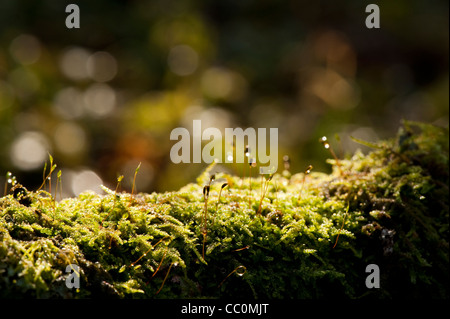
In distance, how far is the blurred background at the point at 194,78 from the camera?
5.96 m

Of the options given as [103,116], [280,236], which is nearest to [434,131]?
[280,236]

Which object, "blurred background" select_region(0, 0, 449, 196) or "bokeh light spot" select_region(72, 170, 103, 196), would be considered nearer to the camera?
"bokeh light spot" select_region(72, 170, 103, 196)

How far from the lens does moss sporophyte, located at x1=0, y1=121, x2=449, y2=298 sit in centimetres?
143

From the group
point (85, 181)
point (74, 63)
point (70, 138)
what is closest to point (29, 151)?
point (70, 138)

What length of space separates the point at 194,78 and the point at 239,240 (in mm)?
6263

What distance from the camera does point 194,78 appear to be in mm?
7629

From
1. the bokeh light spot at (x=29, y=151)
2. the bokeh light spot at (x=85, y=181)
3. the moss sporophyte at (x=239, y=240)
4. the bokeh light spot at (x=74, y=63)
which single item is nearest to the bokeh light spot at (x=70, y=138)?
the bokeh light spot at (x=29, y=151)

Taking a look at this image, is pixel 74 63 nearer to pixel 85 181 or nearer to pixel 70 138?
pixel 70 138

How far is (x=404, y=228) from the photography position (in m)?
1.94

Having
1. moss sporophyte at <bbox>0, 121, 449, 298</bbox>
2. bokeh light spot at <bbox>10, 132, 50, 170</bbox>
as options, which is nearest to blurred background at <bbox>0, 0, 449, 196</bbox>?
bokeh light spot at <bbox>10, 132, 50, 170</bbox>

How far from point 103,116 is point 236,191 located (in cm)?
501

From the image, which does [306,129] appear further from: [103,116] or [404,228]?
[404,228]

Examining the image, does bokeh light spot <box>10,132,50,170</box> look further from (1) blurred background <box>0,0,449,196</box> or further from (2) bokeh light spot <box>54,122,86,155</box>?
(2) bokeh light spot <box>54,122,86,155</box>

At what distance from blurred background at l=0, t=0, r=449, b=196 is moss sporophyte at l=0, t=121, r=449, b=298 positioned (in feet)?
11.8
